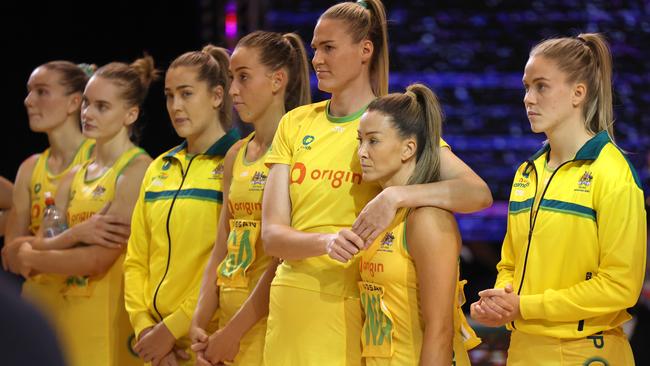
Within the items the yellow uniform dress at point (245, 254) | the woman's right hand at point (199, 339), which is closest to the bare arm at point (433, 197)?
the yellow uniform dress at point (245, 254)

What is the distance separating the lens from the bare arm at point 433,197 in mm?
2467

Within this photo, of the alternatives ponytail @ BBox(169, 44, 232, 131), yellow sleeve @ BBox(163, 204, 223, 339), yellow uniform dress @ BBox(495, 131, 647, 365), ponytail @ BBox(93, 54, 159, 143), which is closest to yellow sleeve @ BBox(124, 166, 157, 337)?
yellow sleeve @ BBox(163, 204, 223, 339)

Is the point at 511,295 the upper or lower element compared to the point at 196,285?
upper

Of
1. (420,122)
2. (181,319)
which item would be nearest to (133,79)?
(181,319)

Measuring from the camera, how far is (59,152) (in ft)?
14.9

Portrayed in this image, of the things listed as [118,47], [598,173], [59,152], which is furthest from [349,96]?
[118,47]

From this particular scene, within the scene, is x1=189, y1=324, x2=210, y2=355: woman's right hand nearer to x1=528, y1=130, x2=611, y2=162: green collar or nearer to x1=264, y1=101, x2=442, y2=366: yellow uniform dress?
x1=264, y1=101, x2=442, y2=366: yellow uniform dress

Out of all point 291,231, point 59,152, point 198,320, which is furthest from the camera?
point 59,152

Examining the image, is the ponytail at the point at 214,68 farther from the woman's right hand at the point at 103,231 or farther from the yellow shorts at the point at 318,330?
the yellow shorts at the point at 318,330

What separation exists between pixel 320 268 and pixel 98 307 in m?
1.56

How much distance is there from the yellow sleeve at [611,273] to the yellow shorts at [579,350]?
91 millimetres

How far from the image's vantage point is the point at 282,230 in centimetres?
271

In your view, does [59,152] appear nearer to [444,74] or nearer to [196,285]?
[196,285]

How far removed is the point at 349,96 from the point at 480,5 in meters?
3.29
